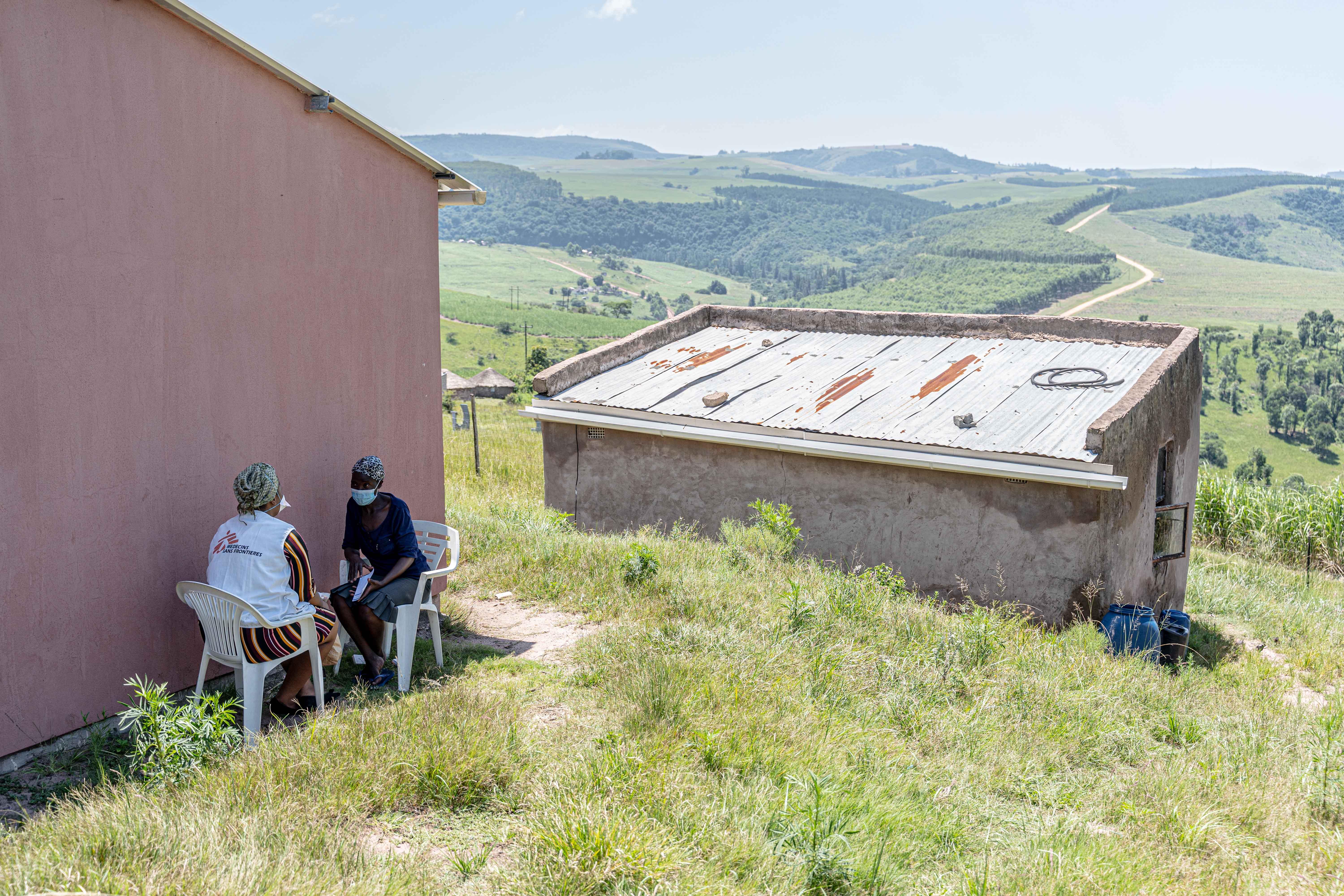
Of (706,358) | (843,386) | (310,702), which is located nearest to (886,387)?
(843,386)

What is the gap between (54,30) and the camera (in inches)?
168

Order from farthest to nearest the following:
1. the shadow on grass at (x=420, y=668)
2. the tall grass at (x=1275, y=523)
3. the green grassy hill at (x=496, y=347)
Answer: the green grassy hill at (x=496, y=347) → the tall grass at (x=1275, y=523) → the shadow on grass at (x=420, y=668)

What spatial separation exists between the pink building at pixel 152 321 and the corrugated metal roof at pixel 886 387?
484 centimetres

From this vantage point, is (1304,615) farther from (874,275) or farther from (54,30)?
(874,275)

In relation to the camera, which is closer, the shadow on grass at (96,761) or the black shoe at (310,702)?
the shadow on grass at (96,761)

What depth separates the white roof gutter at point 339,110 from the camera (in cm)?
487

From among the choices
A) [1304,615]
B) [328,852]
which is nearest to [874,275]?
[1304,615]

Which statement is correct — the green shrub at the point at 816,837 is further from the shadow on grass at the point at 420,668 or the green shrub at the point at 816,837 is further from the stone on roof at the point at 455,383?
the stone on roof at the point at 455,383

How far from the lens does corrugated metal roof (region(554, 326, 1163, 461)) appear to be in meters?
8.97

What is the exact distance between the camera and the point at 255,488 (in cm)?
464

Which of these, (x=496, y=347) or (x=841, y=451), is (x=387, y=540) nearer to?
(x=841, y=451)

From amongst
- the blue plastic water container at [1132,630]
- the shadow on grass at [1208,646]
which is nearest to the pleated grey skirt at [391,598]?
the blue plastic water container at [1132,630]

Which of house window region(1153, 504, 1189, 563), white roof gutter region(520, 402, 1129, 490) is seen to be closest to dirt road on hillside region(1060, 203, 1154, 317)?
house window region(1153, 504, 1189, 563)

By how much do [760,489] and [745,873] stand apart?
6.56 m
